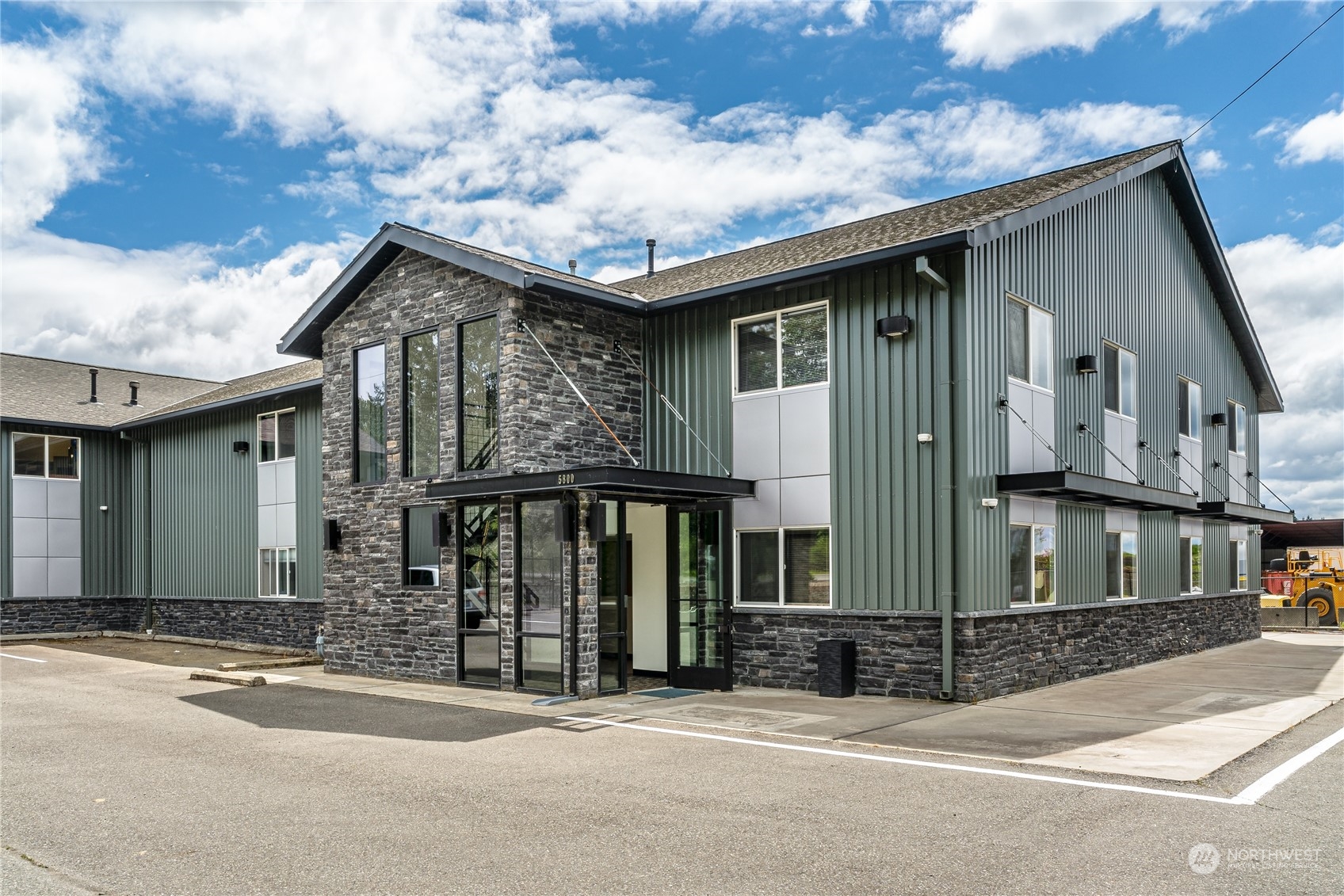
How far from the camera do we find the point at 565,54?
1568 cm

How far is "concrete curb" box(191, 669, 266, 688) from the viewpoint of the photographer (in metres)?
14.4

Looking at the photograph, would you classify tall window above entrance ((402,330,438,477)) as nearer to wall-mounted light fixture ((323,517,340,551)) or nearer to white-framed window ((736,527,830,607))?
wall-mounted light fixture ((323,517,340,551))

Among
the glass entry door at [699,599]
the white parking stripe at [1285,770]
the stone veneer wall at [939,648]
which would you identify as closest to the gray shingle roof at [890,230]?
the glass entry door at [699,599]

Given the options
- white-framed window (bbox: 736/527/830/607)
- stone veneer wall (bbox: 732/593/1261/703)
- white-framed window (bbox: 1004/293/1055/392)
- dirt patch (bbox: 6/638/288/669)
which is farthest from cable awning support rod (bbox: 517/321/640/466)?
dirt patch (bbox: 6/638/288/669)

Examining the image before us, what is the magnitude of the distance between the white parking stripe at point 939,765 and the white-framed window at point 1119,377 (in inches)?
374

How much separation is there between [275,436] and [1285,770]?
18.4m

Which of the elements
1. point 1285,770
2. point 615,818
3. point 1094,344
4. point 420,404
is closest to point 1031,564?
point 1094,344

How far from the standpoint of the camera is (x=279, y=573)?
20.6 m

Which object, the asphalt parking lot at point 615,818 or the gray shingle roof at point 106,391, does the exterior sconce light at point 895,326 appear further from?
the gray shingle roof at point 106,391

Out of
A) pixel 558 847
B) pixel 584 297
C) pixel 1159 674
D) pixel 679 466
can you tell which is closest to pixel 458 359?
pixel 584 297

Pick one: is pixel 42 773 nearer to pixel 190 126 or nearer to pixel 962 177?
pixel 190 126

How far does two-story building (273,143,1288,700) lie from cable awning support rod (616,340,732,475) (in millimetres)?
44

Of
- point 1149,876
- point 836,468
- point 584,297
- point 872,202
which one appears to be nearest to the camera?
point 1149,876

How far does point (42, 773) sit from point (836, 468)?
8896 mm
